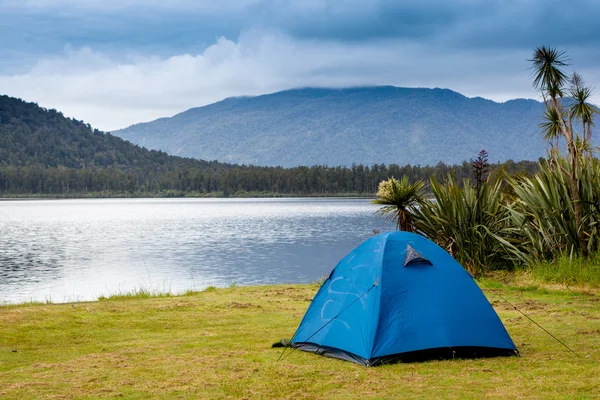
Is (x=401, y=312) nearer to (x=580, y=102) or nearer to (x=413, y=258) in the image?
(x=413, y=258)

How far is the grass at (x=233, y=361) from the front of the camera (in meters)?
8.18

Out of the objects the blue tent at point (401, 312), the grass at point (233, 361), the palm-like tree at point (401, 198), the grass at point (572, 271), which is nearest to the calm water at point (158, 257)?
the palm-like tree at point (401, 198)

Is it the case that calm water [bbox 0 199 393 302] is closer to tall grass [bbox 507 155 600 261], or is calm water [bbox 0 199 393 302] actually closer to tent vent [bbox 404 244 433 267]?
tall grass [bbox 507 155 600 261]

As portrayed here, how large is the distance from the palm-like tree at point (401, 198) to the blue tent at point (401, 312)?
8.55m

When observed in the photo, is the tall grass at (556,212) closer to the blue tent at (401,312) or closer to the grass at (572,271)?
the grass at (572,271)

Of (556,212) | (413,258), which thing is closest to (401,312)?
(413,258)

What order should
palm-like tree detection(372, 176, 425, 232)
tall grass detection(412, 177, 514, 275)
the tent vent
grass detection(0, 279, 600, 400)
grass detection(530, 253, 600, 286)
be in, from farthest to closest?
palm-like tree detection(372, 176, 425, 232) → tall grass detection(412, 177, 514, 275) → grass detection(530, 253, 600, 286) → the tent vent → grass detection(0, 279, 600, 400)

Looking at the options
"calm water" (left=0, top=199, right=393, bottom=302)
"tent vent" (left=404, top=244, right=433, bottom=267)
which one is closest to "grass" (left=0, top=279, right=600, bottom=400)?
"tent vent" (left=404, top=244, right=433, bottom=267)

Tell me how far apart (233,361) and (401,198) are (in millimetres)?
10422

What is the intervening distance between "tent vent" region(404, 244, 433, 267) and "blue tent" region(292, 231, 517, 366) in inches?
0.6

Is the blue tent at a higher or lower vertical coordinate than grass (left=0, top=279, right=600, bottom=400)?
higher

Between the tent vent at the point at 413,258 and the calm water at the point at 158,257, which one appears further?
the calm water at the point at 158,257

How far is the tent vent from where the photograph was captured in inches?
402

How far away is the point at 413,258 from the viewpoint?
10.2 metres
